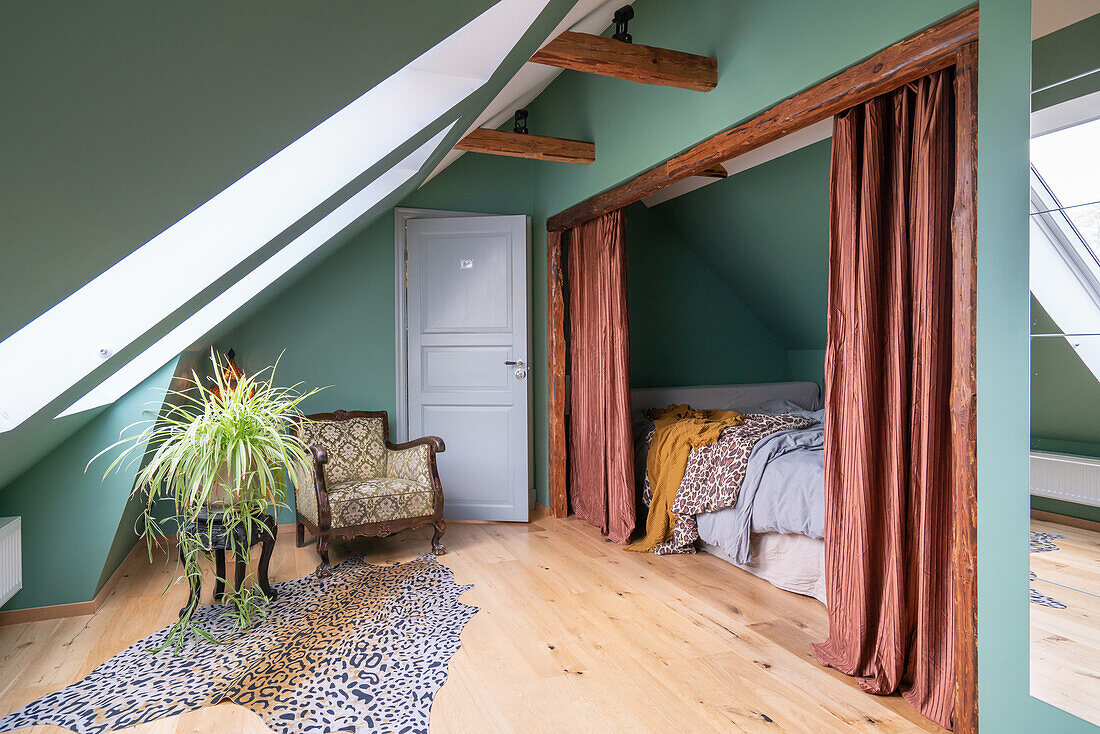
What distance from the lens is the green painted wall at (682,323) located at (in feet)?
19.1

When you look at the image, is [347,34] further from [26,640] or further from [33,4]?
[26,640]

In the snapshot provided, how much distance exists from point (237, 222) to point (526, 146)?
6.86ft

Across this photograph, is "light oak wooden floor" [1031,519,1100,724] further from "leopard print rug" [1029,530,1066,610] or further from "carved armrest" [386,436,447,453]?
"carved armrest" [386,436,447,453]

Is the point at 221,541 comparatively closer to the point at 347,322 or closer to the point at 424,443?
the point at 424,443

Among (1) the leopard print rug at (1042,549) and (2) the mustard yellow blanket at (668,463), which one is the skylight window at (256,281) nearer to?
(2) the mustard yellow blanket at (668,463)

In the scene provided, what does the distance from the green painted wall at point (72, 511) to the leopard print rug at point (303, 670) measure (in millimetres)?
587

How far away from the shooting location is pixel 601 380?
174 inches

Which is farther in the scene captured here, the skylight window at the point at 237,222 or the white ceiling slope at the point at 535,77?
the white ceiling slope at the point at 535,77

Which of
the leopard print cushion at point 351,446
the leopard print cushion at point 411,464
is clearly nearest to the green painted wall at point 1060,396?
the leopard print cushion at point 411,464

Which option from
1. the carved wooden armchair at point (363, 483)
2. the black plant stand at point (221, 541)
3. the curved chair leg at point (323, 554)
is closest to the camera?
the black plant stand at point (221, 541)

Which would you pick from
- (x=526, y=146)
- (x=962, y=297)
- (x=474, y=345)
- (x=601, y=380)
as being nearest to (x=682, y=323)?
(x=601, y=380)

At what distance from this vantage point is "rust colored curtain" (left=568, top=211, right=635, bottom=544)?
4.23 metres

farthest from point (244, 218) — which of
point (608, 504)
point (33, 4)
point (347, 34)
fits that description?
point (608, 504)

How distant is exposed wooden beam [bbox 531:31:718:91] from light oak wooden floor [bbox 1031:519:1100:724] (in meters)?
2.10
